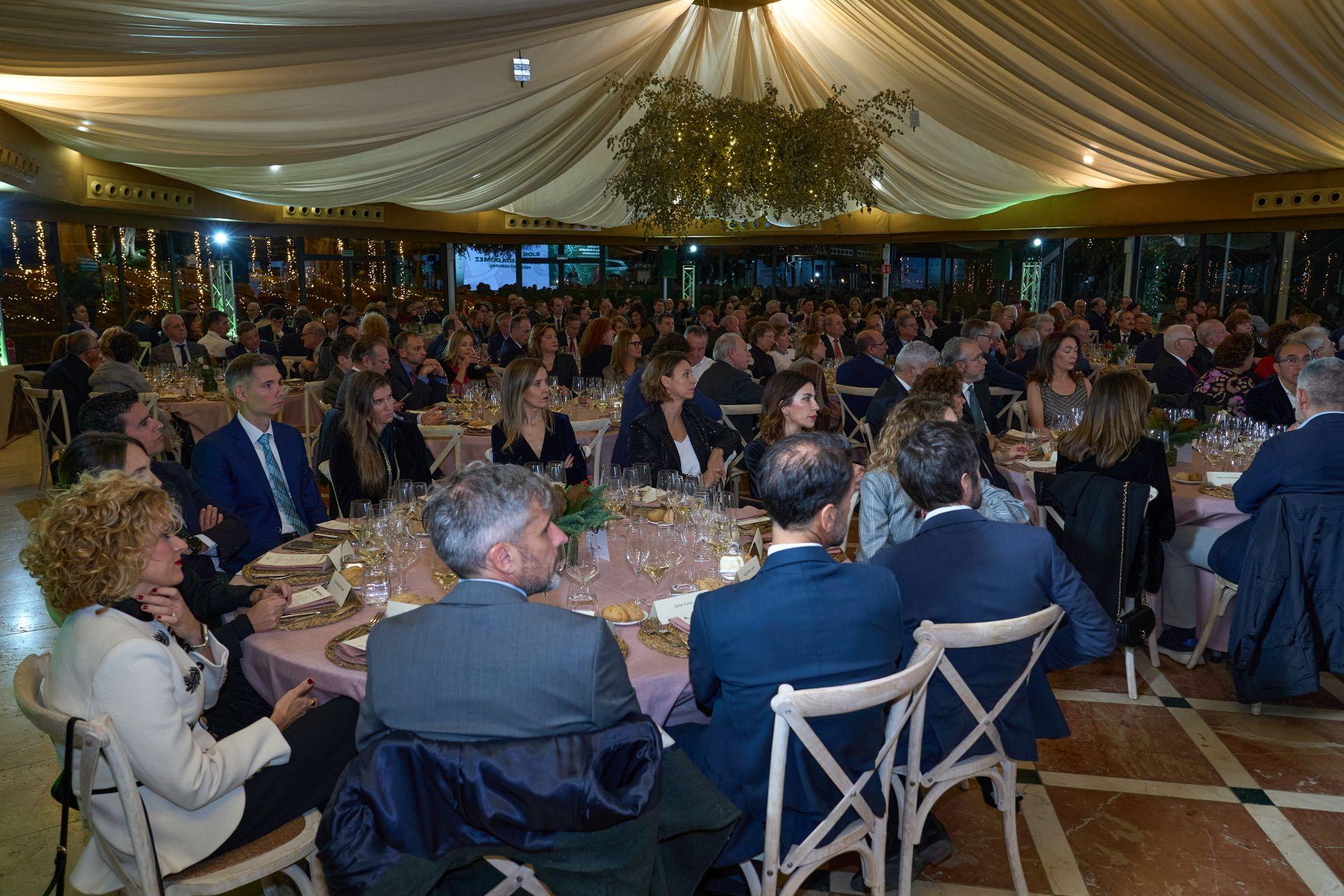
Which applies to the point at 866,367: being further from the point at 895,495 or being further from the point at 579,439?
the point at 895,495

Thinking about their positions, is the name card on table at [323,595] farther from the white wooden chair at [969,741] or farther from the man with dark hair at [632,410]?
the man with dark hair at [632,410]

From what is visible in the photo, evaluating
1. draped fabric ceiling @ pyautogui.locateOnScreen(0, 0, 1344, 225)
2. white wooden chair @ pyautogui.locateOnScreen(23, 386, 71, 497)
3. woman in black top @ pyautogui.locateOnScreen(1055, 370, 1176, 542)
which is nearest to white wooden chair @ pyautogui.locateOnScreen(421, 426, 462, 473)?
draped fabric ceiling @ pyautogui.locateOnScreen(0, 0, 1344, 225)

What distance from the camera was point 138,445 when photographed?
11.7 ft

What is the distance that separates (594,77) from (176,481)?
6083mm

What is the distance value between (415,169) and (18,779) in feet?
29.3

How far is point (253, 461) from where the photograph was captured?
175 inches

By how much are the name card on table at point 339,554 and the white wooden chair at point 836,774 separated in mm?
1886

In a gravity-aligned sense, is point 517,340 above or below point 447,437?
above

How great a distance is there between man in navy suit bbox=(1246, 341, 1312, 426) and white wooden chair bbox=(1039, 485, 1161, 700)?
6.98 ft

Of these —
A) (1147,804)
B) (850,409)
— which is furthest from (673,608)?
(850,409)

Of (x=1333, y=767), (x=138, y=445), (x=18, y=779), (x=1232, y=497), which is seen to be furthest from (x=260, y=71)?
(x=1333, y=767)

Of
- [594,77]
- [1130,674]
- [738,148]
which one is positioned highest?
[594,77]

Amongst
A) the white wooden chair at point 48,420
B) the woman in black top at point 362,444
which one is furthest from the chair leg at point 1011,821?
the white wooden chair at point 48,420

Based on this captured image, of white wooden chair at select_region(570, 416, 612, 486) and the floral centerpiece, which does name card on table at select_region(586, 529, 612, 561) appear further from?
white wooden chair at select_region(570, 416, 612, 486)
